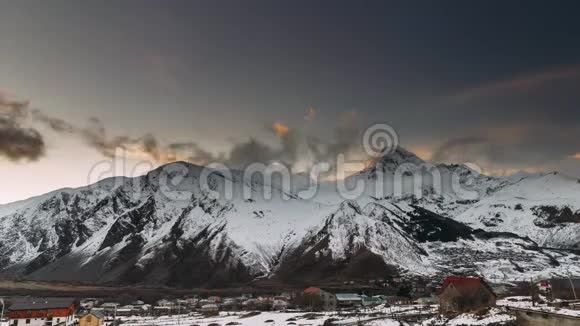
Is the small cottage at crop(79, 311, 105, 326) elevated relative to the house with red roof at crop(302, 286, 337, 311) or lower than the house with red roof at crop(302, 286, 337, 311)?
elevated

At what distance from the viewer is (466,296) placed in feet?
299

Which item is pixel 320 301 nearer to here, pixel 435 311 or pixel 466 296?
pixel 435 311

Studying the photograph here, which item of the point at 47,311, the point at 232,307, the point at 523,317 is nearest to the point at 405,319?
the point at 523,317

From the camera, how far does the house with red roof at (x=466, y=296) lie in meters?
89.8

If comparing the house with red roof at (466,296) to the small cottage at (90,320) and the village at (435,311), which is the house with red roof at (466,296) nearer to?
the village at (435,311)

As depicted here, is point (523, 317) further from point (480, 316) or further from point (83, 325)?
point (83, 325)

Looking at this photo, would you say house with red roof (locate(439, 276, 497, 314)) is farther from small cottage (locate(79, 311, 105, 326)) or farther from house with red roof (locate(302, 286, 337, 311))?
small cottage (locate(79, 311, 105, 326))

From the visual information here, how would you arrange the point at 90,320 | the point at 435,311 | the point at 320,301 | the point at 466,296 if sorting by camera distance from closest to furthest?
1. the point at 466,296
2. the point at 90,320
3. the point at 435,311
4. the point at 320,301

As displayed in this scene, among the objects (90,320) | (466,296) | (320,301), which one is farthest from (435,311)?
(90,320)

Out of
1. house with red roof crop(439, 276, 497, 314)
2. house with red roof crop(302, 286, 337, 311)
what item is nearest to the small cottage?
house with red roof crop(302, 286, 337, 311)

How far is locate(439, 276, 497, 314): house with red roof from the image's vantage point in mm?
89750

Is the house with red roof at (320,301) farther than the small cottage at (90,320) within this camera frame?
Yes

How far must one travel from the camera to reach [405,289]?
183 meters

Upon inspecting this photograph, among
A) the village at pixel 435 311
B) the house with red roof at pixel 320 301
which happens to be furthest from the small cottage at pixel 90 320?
the house with red roof at pixel 320 301
